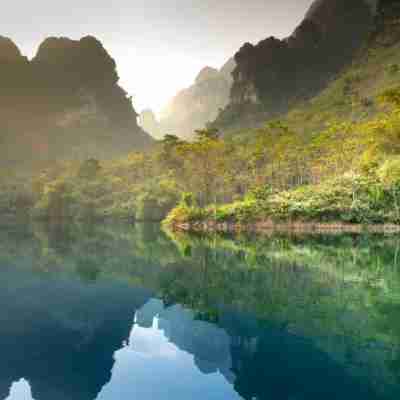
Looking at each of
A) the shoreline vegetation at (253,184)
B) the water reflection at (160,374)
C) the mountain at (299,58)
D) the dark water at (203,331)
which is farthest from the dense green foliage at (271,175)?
the mountain at (299,58)

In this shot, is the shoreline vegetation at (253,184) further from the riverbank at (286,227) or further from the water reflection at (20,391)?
the water reflection at (20,391)

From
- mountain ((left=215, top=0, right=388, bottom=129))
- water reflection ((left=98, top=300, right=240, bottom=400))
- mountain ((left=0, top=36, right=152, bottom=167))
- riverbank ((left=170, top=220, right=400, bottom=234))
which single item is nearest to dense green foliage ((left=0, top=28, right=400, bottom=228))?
riverbank ((left=170, top=220, right=400, bottom=234))

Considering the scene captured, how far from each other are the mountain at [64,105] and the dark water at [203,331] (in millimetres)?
113845

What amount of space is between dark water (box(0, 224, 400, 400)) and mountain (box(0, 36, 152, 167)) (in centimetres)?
11384

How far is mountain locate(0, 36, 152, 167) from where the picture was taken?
427 ft

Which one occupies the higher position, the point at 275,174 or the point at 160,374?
the point at 275,174

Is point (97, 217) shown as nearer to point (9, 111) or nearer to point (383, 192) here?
point (383, 192)

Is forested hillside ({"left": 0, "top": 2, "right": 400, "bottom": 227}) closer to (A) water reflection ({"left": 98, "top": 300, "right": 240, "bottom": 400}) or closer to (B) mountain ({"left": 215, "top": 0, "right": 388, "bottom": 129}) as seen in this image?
(A) water reflection ({"left": 98, "top": 300, "right": 240, "bottom": 400})

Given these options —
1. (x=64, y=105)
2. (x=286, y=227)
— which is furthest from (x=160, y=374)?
(x=64, y=105)

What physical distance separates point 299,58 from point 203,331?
472ft

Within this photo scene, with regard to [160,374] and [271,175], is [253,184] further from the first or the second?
[160,374]

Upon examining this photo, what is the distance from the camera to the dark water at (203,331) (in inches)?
267

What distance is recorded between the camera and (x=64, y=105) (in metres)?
147

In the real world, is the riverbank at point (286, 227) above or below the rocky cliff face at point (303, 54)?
below
